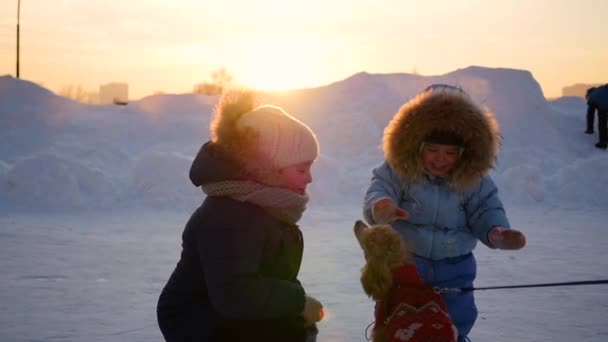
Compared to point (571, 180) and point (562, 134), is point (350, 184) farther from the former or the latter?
point (562, 134)

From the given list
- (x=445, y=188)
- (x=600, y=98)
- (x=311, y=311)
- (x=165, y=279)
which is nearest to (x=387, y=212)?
(x=445, y=188)

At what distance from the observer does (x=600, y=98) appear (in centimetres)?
1677

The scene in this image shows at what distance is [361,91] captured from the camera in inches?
775

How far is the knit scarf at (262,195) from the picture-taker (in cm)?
218

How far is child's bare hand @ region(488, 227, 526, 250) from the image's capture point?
2.67 meters

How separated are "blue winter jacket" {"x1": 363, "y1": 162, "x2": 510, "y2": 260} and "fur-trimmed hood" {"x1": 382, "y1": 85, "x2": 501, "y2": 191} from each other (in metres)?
0.05

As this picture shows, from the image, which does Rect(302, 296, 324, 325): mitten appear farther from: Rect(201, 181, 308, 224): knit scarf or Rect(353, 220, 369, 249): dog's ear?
Rect(353, 220, 369, 249): dog's ear

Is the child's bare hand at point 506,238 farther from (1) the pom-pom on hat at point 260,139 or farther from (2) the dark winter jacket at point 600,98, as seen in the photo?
(2) the dark winter jacket at point 600,98

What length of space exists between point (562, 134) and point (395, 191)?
53.0 feet

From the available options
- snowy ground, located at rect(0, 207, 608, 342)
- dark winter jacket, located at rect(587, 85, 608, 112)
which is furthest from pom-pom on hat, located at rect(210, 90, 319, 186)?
dark winter jacket, located at rect(587, 85, 608, 112)

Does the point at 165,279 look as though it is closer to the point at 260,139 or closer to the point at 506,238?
the point at 506,238

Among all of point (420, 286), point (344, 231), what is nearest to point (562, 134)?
point (344, 231)

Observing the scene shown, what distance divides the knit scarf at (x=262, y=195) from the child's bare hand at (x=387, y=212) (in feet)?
1.48

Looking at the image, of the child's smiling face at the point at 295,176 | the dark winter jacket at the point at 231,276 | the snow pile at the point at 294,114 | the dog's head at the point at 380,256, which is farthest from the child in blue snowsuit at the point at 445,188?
the snow pile at the point at 294,114
